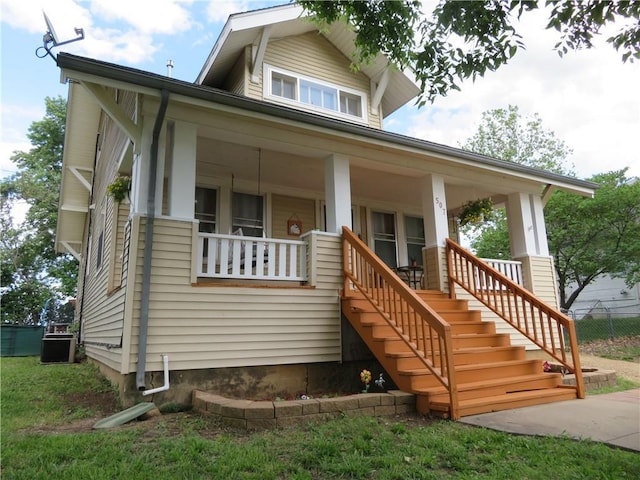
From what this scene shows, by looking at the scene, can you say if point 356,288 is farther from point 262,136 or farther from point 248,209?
point 248,209

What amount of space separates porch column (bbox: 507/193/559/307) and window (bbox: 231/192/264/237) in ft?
16.3

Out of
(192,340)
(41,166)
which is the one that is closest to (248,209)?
(192,340)

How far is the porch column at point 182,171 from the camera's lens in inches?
208

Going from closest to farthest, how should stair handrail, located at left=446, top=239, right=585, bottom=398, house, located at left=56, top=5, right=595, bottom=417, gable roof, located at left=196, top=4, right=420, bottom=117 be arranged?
house, located at left=56, top=5, right=595, bottom=417
stair handrail, located at left=446, top=239, right=585, bottom=398
gable roof, located at left=196, top=4, right=420, bottom=117

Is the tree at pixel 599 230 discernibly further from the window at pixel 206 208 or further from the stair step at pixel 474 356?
the window at pixel 206 208

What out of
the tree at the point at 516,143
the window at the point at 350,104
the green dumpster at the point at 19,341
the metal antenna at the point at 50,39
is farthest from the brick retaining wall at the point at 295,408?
the tree at the point at 516,143

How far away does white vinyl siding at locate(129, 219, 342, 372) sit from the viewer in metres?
4.93

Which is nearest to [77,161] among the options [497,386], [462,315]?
[462,315]

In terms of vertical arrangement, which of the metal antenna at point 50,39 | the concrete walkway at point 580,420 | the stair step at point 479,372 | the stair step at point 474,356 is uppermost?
the metal antenna at point 50,39

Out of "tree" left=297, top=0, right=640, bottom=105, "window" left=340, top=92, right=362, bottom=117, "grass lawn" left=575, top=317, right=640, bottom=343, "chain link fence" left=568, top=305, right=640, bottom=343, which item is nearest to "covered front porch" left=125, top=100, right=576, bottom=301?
"tree" left=297, top=0, right=640, bottom=105

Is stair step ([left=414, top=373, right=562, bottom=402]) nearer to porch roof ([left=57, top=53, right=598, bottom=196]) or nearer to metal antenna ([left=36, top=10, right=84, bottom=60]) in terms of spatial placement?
porch roof ([left=57, top=53, right=598, bottom=196])

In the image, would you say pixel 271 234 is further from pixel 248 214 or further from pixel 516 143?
pixel 516 143

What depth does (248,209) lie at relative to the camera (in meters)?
8.21

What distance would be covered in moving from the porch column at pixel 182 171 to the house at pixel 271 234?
2 cm
